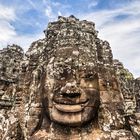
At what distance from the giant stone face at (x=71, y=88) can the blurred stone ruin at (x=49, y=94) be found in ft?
0.08

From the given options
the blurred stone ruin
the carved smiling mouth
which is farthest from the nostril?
the blurred stone ruin

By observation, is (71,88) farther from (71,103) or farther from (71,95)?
(71,103)

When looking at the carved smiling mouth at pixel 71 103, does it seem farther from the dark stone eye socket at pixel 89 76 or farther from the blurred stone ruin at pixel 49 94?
the dark stone eye socket at pixel 89 76

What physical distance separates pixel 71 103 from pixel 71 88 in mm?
283

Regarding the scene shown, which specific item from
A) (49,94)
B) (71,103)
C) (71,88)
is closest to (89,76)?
(71,88)

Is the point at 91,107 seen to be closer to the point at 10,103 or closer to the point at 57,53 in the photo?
the point at 57,53

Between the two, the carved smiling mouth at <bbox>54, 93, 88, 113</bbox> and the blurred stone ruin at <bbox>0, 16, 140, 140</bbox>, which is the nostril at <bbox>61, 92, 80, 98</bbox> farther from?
the blurred stone ruin at <bbox>0, 16, 140, 140</bbox>

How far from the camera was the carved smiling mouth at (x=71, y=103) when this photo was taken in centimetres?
618

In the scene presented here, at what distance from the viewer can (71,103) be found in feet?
20.3

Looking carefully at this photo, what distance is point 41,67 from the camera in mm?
6980

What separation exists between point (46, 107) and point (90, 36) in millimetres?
1929

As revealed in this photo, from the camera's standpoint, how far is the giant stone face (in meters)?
6.20

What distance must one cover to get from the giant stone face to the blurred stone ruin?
23mm

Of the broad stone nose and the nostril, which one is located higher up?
the broad stone nose
